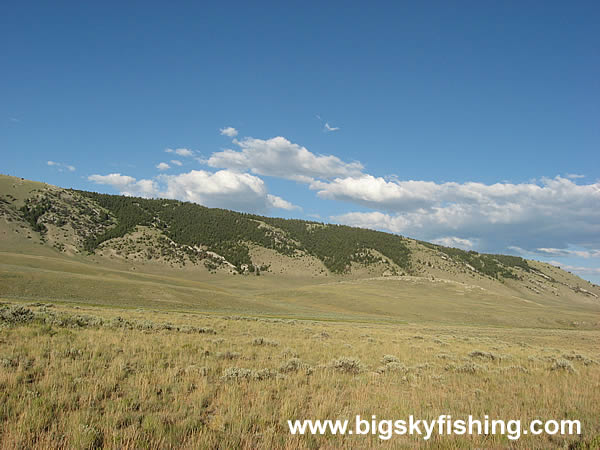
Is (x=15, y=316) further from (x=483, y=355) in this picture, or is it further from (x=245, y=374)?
(x=483, y=355)

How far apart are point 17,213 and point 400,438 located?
147 m

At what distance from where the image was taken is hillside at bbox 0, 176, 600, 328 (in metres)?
56.2

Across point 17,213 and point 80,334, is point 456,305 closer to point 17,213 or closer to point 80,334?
point 80,334

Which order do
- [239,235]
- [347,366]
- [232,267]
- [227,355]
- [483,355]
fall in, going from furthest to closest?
[239,235]
[232,267]
[483,355]
[227,355]
[347,366]

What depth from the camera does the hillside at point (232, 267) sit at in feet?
184

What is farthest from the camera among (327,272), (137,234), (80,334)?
(327,272)

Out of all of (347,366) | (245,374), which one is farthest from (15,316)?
(347,366)

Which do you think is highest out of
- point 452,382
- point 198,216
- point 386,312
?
point 198,216

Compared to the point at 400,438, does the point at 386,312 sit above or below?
below

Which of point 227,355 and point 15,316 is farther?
point 15,316

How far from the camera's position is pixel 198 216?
176m

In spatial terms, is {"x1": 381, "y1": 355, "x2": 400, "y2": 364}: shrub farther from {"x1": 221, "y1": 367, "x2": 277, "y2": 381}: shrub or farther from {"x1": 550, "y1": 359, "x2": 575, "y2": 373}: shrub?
{"x1": 550, "y1": 359, "x2": 575, "y2": 373}: shrub

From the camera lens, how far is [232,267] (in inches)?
5502

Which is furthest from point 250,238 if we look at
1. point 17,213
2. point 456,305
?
point 456,305
